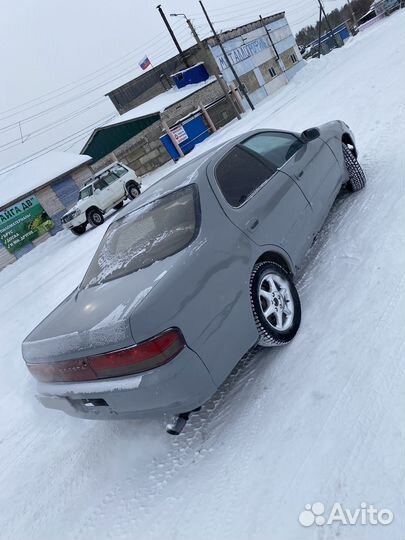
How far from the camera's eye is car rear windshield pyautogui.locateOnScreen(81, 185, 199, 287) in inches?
108

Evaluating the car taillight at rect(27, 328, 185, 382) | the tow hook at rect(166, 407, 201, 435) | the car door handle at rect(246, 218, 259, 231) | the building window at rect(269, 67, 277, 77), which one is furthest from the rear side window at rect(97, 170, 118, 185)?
the building window at rect(269, 67, 277, 77)

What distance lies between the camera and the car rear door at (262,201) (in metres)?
2.98

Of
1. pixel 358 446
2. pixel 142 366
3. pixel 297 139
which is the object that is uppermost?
pixel 297 139

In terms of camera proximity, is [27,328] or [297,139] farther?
[27,328]

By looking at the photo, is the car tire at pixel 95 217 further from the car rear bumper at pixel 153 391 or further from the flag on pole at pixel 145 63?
the flag on pole at pixel 145 63

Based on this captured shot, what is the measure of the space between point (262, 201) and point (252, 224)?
0.32m

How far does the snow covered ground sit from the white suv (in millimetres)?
10721

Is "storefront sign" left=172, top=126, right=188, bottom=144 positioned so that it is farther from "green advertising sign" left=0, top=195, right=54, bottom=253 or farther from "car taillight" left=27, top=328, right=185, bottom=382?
"car taillight" left=27, top=328, right=185, bottom=382

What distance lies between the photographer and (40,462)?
324 cm

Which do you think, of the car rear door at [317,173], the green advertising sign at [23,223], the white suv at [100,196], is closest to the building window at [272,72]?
the white suv at [100,196]

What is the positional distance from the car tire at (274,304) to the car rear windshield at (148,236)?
0.63 m

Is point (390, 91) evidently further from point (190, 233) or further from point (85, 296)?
point (85, 296)

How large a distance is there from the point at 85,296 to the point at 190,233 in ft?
3.19

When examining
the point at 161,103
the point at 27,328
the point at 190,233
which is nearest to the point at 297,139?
the point at 190,233
